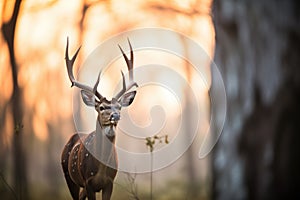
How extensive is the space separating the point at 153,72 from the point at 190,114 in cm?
22

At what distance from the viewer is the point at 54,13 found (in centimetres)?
285

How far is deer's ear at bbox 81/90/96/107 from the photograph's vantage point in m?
2.78

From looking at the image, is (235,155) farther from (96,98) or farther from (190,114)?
(96,98)

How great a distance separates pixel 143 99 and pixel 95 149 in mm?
274

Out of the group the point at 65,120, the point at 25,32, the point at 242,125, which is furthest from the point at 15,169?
the point at 242,125

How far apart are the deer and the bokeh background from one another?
4 centimetres

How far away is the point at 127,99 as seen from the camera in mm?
2797

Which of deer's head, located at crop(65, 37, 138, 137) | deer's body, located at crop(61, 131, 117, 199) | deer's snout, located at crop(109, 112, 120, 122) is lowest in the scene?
deer's body, located at crop(61, 131, 117, 199)

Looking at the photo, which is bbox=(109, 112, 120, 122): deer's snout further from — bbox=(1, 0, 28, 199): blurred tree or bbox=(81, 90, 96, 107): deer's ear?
bbox=(1, 0, 28, 199): blurred tree

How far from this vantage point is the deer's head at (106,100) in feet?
9.04

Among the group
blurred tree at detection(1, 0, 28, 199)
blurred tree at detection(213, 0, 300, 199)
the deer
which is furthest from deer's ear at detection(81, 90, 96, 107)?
blurred tree at detection(213, 0, 300, 199)

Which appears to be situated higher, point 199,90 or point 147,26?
point 147,26

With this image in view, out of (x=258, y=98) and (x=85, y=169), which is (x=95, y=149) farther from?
(x=258, y=98)

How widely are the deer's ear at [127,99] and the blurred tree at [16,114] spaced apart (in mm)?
422
